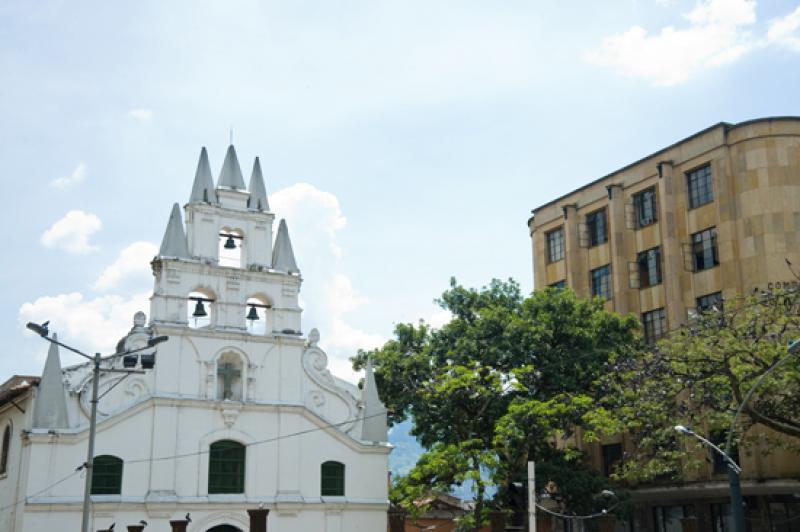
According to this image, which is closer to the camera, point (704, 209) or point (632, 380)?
point (632, 380)

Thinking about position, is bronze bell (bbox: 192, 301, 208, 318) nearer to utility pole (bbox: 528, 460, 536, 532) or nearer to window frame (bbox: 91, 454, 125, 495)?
window frame (bbox: 91, 454, 125, 495)

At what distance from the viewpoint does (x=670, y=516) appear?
4075 cm

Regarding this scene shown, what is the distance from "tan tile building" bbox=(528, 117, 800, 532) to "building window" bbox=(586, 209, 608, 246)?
2.3 inches

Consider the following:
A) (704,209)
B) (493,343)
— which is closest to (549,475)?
(493,343)

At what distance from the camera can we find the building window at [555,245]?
48.2m

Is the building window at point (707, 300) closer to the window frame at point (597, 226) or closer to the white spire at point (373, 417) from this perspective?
the window frame at point (597, 226)

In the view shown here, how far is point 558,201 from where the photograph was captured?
4859cm

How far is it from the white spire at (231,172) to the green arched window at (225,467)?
411 inches

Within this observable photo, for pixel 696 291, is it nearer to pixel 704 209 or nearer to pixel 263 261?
pixel 704 209

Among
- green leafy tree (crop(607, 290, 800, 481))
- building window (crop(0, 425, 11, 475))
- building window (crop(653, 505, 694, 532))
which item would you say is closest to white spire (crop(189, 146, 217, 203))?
building window (crop(0, 425, 11, 475))

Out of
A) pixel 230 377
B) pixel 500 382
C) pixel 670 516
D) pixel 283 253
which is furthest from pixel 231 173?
pixel 670 516

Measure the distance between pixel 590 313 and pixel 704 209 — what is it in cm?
659

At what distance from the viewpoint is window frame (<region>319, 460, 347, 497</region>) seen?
37.5 m

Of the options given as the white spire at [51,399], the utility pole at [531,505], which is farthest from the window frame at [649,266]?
the white spire at [51,399]
